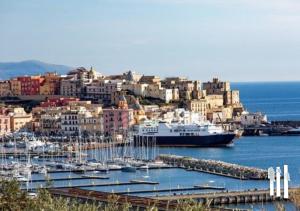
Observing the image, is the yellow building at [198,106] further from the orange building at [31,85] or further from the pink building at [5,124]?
the orange building at [31,85]

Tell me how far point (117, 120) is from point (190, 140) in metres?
4.76

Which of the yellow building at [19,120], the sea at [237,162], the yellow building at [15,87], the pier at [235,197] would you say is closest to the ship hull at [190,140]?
the sea at [237,162]

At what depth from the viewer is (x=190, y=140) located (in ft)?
137

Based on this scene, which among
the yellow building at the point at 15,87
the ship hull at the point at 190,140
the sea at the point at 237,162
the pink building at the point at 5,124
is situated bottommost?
the sea at the point at 237,162

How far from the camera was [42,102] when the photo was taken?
172ft

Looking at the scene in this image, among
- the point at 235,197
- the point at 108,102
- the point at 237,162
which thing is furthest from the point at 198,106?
the point at 235,197

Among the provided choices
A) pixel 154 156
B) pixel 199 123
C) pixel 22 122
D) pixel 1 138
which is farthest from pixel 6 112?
pixel 154 156

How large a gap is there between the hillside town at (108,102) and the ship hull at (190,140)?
2909 millimetres

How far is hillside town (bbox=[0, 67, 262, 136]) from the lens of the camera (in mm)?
45866

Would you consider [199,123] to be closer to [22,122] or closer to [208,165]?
[22,122]

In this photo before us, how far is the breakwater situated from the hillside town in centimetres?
1176

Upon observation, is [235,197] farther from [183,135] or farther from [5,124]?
[5,124]

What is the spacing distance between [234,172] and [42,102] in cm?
2527

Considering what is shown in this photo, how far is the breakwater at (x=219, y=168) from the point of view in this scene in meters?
27.6
